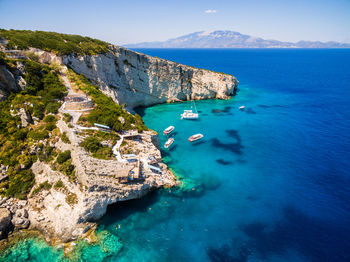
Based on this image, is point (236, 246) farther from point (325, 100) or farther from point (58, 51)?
point (325, 100)

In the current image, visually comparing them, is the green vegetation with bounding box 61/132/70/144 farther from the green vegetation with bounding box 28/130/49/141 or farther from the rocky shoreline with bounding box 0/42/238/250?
the green vegetation with bounding box 28/130/49/141

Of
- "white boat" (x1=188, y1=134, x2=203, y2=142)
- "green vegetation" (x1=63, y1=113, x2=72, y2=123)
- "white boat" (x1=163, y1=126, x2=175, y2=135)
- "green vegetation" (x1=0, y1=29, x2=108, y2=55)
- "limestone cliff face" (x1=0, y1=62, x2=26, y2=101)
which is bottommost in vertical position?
"white boat" (x1=188, y1=134, x2=203, y2=142)

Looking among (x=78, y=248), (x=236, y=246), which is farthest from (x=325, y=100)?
(x=78, y=248)

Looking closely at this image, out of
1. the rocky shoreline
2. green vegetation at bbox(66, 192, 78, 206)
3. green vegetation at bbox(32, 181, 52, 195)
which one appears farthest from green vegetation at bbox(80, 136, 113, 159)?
green vegetation at bbox(32, 181, 52, 195)

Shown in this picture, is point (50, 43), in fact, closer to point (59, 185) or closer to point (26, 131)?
point (26, 131)

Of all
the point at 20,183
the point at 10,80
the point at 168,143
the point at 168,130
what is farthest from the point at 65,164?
the point at 168,130

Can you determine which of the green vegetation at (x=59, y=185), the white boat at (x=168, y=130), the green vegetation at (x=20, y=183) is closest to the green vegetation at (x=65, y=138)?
the green vegetation at (x=59, y=185)
